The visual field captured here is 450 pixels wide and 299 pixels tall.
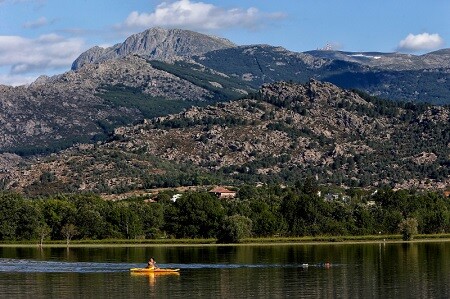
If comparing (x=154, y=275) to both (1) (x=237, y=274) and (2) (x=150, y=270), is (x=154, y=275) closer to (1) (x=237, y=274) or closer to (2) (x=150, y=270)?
(2) (x=150, y=270)

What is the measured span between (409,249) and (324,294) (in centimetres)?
7838

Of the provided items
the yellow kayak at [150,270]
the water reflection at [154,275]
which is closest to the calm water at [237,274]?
the water reflection at [154,275]

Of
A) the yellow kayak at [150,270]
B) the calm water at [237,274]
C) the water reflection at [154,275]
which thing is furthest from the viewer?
the yellow kayak at [150,270]

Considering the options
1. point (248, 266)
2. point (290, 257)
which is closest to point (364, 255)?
point (290, 257)

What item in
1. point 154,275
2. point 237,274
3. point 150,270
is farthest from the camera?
point 150,270

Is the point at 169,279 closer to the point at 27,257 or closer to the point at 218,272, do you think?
the point at 218,272

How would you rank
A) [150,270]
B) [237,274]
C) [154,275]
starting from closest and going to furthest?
[237,274]
[154,275]
[150,270]

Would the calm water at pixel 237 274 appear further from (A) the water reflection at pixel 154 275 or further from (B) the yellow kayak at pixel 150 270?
(B) the yellow kayak at pixel 150 270

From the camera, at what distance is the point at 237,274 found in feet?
449

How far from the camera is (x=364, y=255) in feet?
567

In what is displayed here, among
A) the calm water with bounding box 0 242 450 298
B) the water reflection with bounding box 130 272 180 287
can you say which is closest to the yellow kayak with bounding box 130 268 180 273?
the water reflection with bounding box 130 272 180 287

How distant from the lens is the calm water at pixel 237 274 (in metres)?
116

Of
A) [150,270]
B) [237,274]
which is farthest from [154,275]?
[237,274]

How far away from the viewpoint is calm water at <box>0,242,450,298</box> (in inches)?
4552
